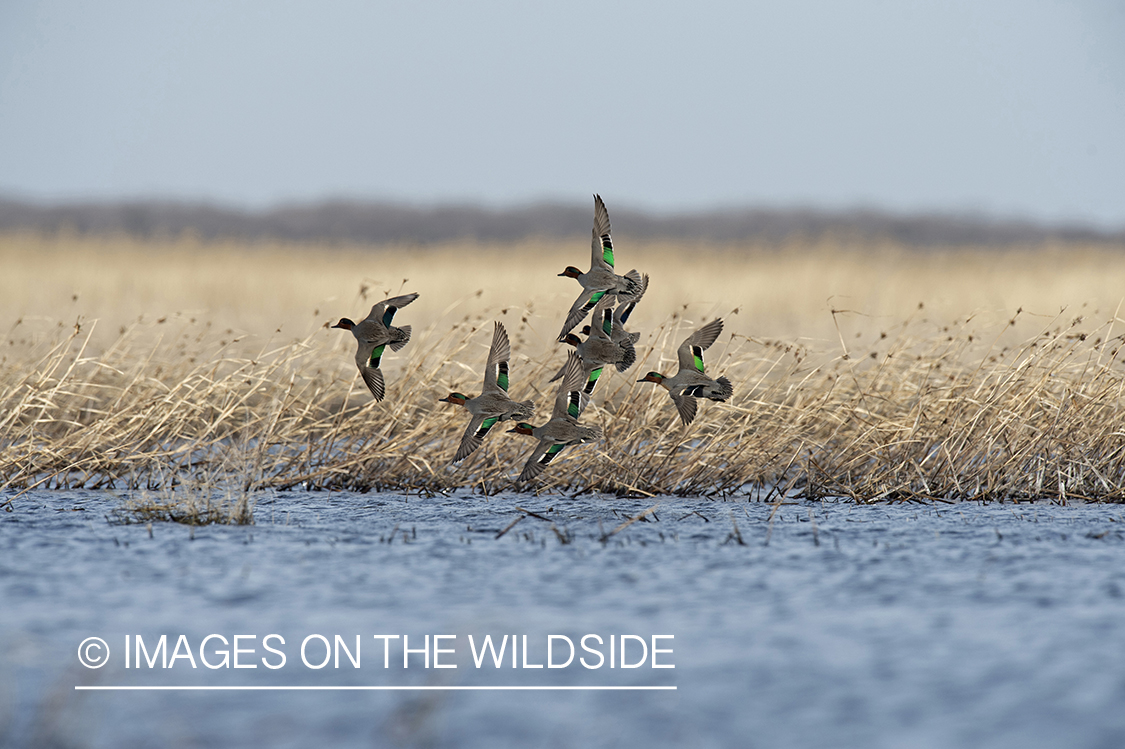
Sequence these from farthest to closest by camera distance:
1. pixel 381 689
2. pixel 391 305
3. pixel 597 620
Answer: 1. pixel 391 305
2. pixel 597 620
3. pixel 381 689

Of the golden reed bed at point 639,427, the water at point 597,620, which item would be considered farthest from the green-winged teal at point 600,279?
the golden reed bed at point 639,427

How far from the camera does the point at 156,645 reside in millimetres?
5184

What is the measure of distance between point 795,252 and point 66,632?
2324cm

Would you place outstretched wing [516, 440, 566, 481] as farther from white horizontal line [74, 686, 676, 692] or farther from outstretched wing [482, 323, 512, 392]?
white horizontal line [74, 686, 676, 692]

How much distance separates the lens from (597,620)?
550 centimetres

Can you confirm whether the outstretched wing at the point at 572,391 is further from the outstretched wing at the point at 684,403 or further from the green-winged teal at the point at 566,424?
the outstretched wing at the point at 684,403

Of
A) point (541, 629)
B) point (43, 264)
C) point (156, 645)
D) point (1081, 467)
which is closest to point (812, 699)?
point (541, 629)

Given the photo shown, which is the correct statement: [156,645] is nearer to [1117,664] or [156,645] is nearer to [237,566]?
[237,566]

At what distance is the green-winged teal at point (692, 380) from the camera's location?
6578 millimetres

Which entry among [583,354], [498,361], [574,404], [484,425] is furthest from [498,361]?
[583,354]

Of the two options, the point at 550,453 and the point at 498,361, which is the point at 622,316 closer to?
the point at 498,361

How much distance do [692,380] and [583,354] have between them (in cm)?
70

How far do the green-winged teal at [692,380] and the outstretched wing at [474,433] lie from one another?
0.94 m

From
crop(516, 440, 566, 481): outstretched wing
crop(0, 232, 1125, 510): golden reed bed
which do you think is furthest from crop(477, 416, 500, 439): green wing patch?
crop(0, 232, 1125, 510): golden reed bed
